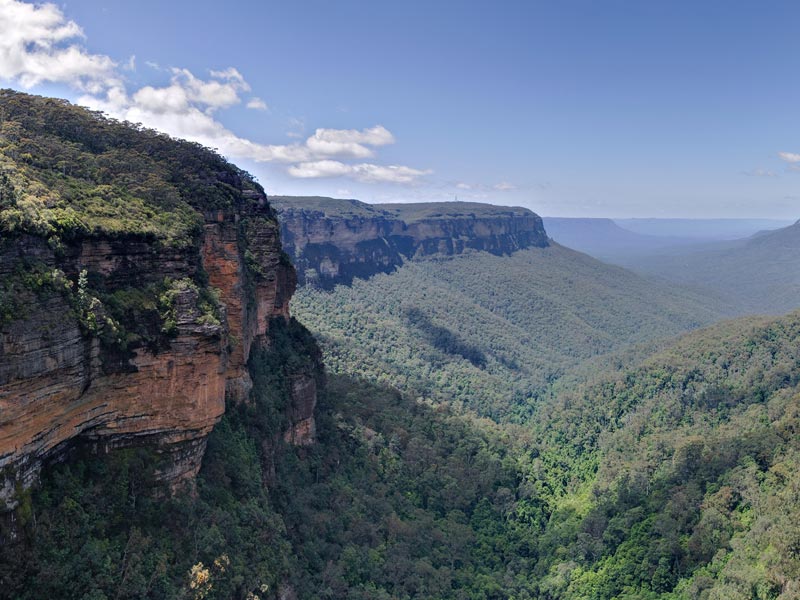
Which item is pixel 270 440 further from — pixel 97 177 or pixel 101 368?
pixel 97 177

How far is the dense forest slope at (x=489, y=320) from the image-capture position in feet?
295

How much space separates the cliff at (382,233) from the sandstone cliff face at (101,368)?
73090 millimetres

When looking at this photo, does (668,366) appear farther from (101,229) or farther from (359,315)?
(101,229)

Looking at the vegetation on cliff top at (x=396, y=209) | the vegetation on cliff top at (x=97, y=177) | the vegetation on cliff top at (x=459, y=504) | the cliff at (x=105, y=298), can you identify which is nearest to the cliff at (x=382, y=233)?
the vegetation on cliff top at (x=396, y=209)

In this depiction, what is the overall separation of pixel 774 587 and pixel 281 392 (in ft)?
93.9

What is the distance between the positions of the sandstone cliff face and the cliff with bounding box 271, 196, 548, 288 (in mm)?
73090

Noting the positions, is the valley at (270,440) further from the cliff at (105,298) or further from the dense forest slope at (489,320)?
the dense forest slope at (489,320)

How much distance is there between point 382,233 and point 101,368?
121838 mm

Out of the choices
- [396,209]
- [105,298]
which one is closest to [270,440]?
[105,298]

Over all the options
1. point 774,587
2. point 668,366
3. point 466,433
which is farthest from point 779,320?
point 774,587

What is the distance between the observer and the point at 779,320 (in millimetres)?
69562

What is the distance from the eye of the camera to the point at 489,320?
12888 centimetres

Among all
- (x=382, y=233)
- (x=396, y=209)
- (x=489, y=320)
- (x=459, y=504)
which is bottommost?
(x=459, y=504)

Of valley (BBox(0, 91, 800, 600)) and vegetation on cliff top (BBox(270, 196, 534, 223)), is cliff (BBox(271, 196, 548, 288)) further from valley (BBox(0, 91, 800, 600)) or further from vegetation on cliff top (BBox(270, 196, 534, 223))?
valley (BBox(0, 91, 800, 600))
